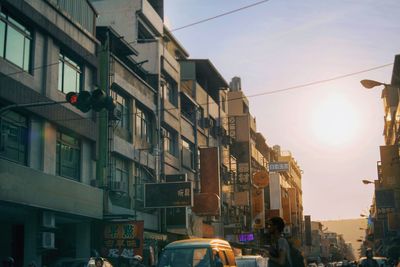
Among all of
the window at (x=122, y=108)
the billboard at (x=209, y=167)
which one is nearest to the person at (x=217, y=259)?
the window at (x=122, y=108)

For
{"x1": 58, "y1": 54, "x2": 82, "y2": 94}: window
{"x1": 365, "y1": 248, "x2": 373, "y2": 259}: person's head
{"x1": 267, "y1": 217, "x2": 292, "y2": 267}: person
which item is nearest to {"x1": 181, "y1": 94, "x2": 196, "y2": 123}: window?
{"x1": 58, "y1": 54, "x2": 82, "y2": 94}: window

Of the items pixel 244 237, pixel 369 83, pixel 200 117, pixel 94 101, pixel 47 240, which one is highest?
pixel 200 117

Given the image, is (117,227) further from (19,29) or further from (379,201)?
(379,201)

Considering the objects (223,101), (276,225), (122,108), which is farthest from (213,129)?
(276,225)

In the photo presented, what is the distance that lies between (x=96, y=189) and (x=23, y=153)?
5104mm

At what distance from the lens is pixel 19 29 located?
Result: 77.5 ft

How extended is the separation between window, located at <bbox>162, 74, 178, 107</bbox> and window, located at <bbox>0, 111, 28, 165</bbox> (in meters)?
18.7

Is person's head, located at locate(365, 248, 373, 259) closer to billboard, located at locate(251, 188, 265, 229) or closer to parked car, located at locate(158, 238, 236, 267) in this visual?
parked car, located at locate(158, 238, 236, 267)

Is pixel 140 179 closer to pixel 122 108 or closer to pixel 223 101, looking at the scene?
pixel 122 108

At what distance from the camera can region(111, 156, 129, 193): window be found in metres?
31.4

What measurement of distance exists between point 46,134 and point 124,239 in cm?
709

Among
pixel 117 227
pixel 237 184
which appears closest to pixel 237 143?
pixel 237 184

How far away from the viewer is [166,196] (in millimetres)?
35406

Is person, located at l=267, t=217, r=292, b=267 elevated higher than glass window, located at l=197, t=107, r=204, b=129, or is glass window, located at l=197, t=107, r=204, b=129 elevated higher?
glass window, located at l=197, t=107, r=204, b=129
